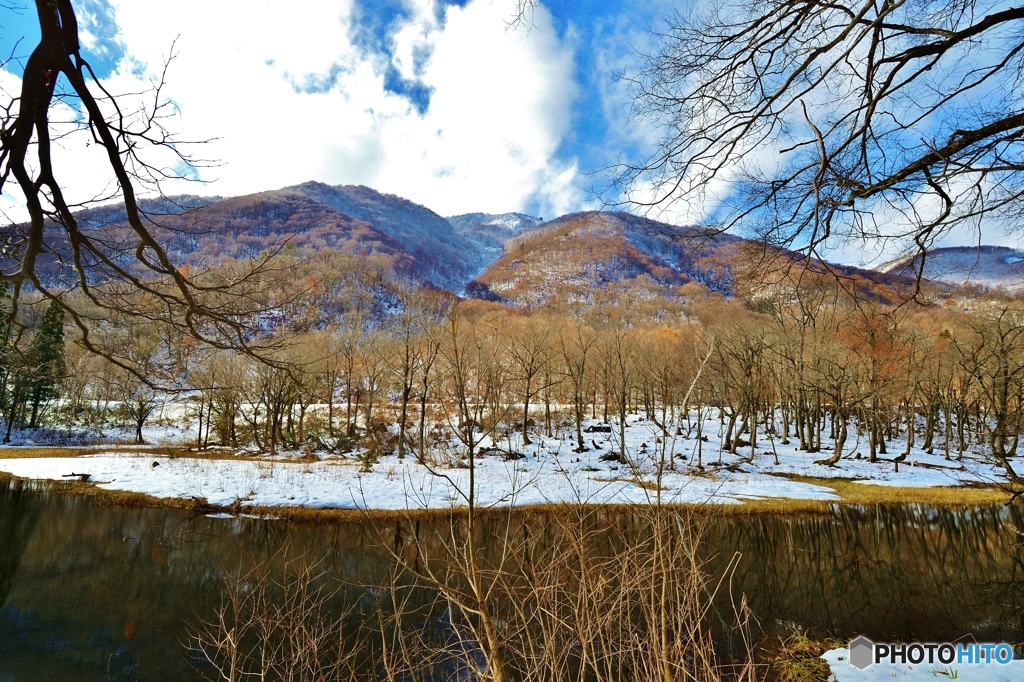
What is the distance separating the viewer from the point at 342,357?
27.2 m

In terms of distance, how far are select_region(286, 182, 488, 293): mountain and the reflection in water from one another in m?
120

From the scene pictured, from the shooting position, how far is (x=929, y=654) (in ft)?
19.1

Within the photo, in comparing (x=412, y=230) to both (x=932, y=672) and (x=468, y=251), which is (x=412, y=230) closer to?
(x=468, y=251)

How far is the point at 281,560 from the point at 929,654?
10.8m

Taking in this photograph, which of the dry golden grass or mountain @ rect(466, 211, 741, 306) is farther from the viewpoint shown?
mountain @ rect(466, 211, 741, 306)

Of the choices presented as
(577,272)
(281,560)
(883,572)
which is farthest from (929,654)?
(577,272)

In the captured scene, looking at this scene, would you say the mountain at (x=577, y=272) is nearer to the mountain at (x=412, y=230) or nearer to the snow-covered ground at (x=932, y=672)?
the mountain at (x=412, y=230)

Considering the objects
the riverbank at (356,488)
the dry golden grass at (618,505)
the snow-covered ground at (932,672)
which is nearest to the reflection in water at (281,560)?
the dry golden grass at (618,505)

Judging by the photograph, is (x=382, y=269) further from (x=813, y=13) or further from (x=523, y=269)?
(x=813, y=13)

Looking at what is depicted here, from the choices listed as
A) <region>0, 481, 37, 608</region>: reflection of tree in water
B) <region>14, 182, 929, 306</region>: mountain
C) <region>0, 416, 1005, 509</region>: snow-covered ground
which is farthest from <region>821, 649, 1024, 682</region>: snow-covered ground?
<region>0, 481, 37, 608</region>: reflection of tree in water

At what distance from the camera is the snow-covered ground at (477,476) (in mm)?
15141

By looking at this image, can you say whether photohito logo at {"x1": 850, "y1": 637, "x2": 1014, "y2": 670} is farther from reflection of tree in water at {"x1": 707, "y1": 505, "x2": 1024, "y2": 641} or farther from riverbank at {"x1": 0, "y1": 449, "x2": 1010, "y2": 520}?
riverbank at {"x1": 0, "y1": 449, "x2": 1010, "y2": 520}

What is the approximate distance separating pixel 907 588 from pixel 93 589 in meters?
15.3

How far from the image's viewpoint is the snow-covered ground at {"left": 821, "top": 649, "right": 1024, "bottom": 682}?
4707mm
